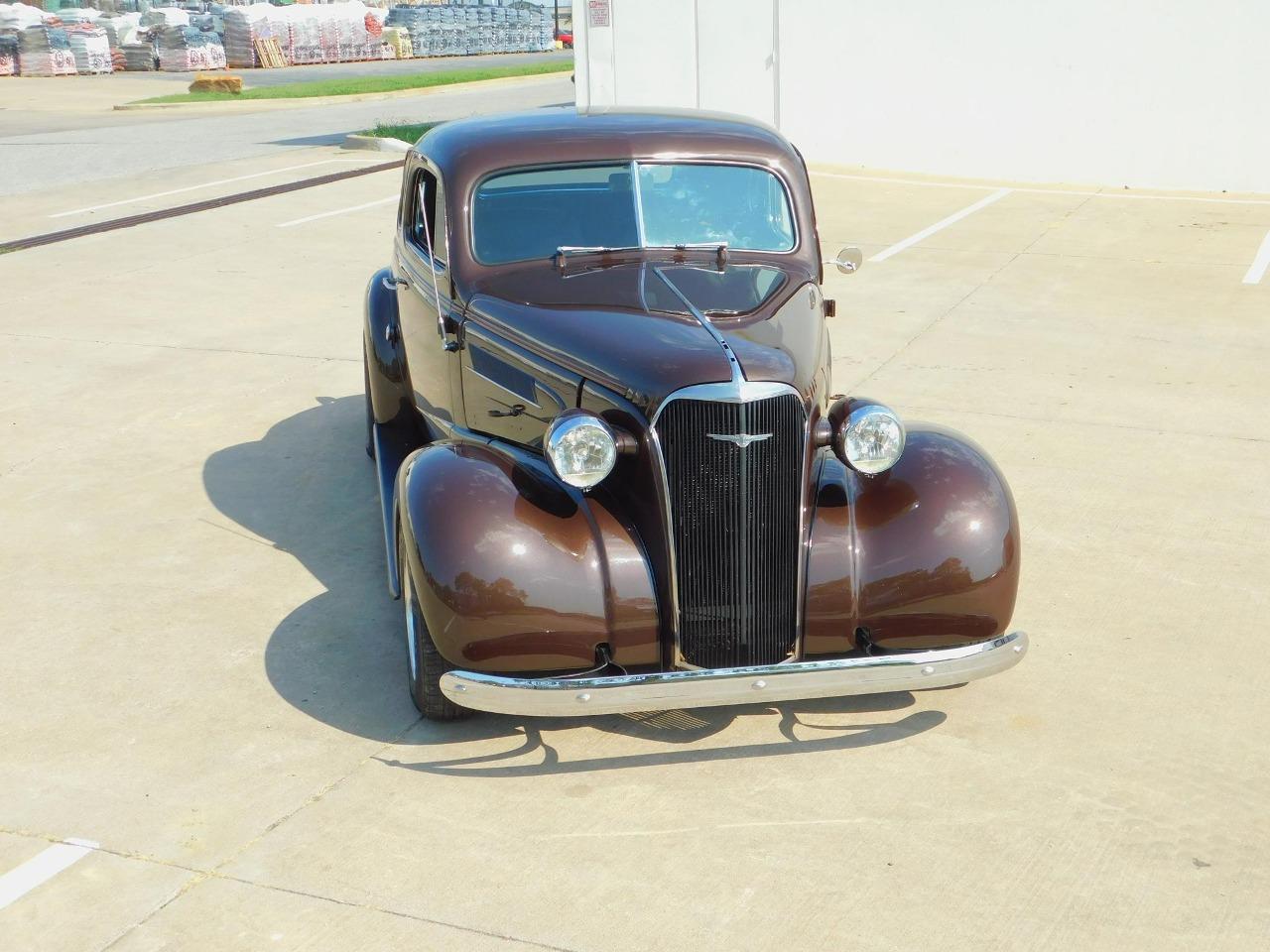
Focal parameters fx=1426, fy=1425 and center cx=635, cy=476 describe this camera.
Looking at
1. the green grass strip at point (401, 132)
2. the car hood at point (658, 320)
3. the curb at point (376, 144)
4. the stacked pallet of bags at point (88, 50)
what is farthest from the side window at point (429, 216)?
the stacked pallet of bags at point (88, 50)

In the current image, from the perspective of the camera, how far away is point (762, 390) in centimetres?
440

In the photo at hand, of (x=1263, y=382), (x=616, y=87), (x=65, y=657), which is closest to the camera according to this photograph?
(x=65, y=657)

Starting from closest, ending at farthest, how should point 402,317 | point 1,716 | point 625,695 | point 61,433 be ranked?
point 625,695 < point 1,716 < point 402,317 < point 61,433

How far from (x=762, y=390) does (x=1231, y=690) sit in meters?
2.03

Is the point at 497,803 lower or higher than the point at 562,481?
lower

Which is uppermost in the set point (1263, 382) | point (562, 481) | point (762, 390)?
point (762, 390)

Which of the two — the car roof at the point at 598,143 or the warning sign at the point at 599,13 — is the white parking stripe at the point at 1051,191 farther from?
the car roof at the point at 598,143

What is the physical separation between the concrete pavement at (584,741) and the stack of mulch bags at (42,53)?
1421 inches

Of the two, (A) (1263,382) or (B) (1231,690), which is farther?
(A) (1263,382)

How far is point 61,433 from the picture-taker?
801 cm

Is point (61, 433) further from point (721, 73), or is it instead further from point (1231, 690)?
point (721, 73)

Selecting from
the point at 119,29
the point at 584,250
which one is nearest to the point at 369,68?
the point at 119,29

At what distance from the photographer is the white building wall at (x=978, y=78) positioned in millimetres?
16156

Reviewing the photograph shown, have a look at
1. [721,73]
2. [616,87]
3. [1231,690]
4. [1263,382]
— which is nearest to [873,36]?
[721,73]
